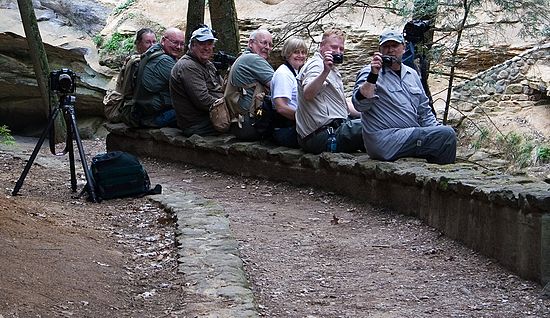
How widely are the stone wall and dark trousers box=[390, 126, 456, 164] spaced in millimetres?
8483

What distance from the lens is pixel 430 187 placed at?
6125 millimetres

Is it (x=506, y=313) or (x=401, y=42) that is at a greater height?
(x=401, y=42)

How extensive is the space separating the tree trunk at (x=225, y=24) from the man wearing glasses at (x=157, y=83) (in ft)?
2.11

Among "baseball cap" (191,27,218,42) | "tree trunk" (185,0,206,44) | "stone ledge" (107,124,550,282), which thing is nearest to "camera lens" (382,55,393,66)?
"stone ledge" (107,124,550,282)

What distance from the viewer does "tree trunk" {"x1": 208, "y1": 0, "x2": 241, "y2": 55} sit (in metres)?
11.0

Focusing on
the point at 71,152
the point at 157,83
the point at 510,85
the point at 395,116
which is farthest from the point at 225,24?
the point at 510,85

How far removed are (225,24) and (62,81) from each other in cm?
398

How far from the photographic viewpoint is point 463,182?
5539 mm

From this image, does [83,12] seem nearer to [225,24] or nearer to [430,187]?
[225,24]

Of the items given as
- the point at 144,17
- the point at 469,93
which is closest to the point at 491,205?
the point at 469,93

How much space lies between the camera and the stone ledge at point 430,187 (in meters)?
4.70

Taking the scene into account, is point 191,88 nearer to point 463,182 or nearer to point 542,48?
point 463,182

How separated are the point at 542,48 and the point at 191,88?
8156mm

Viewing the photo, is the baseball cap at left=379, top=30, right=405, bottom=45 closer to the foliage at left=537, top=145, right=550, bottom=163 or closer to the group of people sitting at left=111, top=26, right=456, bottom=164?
the group of people sitting at left=111, top=26, right=456, bottom=164
